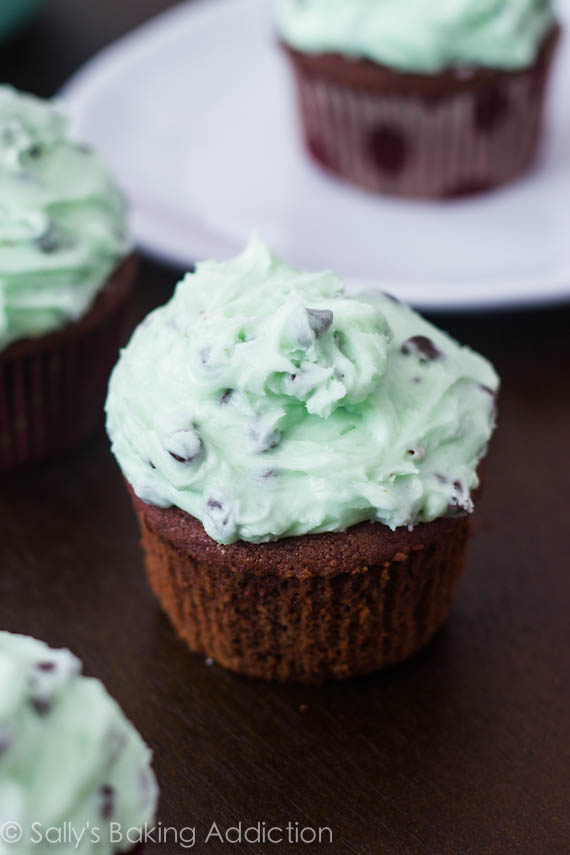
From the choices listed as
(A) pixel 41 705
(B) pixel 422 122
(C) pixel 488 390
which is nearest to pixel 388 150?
(B) pixel 422 122

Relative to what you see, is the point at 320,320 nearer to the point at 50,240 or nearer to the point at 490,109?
the point at 50,240

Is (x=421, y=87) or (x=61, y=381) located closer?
(x=61, y=381)

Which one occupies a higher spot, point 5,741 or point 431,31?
point 431,31

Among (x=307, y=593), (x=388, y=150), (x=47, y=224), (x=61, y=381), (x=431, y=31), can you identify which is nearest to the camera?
(x=307, y=593)

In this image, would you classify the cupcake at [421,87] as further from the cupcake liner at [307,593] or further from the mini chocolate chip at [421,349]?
the cupcake liner at [307,593]

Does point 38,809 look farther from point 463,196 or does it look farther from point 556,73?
point 556,73
